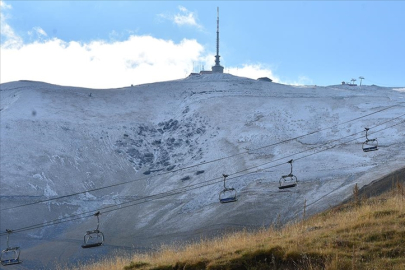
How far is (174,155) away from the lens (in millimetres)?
58969

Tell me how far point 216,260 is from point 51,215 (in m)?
33.7

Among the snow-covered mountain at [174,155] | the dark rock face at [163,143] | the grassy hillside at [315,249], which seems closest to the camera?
the grassy hillside at [315,249]

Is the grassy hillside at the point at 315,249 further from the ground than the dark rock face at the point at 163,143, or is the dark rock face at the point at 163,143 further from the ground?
the dark rock face at the point at 163,143

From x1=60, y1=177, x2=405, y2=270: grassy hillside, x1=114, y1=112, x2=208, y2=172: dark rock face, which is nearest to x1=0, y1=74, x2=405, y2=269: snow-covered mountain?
x1=114, y1=112, x2=208, y2=172: dark rock face

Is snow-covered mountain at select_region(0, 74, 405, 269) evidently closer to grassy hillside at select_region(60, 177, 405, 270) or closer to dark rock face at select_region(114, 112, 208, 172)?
dark rock face at select_region(114, 112, 208, 172)

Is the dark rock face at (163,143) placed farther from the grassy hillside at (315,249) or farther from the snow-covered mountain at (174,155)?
the grassy hillside at (315,249)

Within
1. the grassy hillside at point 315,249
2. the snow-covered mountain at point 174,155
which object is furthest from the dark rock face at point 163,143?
the grassy hillside at point 315,249

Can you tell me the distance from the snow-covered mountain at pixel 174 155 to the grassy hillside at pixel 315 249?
14.2 metres

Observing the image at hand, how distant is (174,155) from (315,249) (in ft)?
148

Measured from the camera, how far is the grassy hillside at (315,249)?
13.4 m

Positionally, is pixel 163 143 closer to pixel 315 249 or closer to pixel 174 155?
pixel 174 155

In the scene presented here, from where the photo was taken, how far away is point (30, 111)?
65375mm

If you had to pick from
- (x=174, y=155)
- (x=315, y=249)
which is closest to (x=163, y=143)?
(x=174, y=155)

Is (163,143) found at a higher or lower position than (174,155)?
higher
